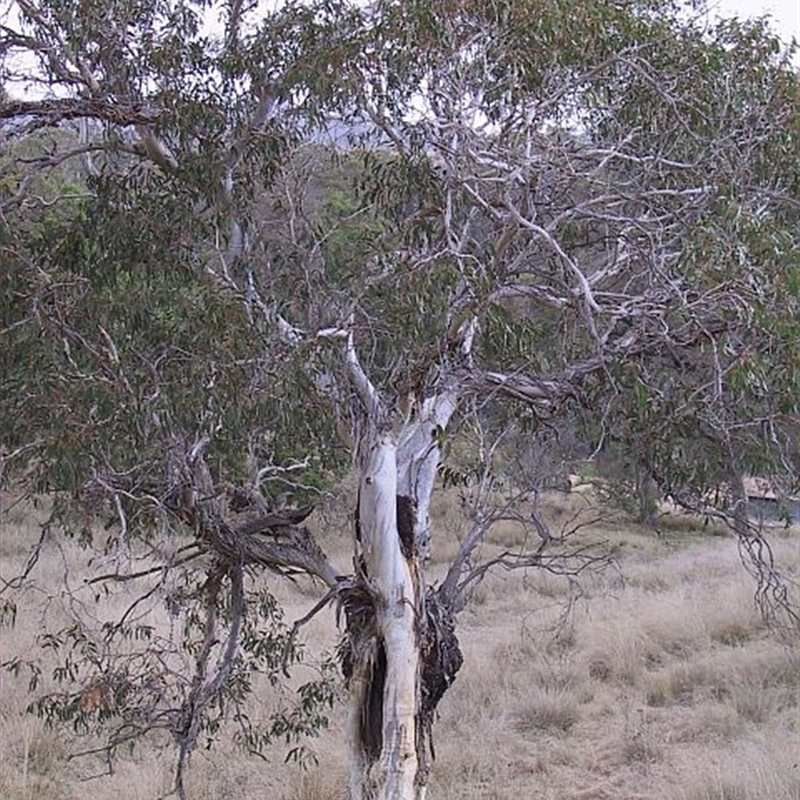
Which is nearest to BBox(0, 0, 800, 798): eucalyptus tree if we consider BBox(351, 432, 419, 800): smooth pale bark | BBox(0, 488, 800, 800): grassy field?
BBox(351, 432, 419, 800): smooth pale bark

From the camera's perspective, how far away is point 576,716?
10016 millimetres

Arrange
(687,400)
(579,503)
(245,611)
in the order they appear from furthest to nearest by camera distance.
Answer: (579,503) → (245,611) → (687,400)

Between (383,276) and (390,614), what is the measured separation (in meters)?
1.52

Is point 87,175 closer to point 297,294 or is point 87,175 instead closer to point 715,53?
point 297,294

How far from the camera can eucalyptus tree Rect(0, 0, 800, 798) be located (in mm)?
5102

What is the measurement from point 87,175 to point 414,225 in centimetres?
178

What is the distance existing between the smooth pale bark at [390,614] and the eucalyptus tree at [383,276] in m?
0.01

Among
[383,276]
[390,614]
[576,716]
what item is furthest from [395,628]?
[576,716]

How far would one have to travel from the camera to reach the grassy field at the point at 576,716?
8.08 metres

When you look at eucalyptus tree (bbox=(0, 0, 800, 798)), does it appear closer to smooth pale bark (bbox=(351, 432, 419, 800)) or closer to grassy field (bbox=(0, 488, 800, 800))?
smooth pale bark (bbox=(351, 432, 419, 800))

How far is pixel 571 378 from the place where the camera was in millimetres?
5742

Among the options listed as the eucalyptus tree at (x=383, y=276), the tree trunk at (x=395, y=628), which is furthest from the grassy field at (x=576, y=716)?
the tree trunk at (x=395, y=628)

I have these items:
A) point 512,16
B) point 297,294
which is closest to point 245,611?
point 297,294

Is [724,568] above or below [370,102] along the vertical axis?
below
